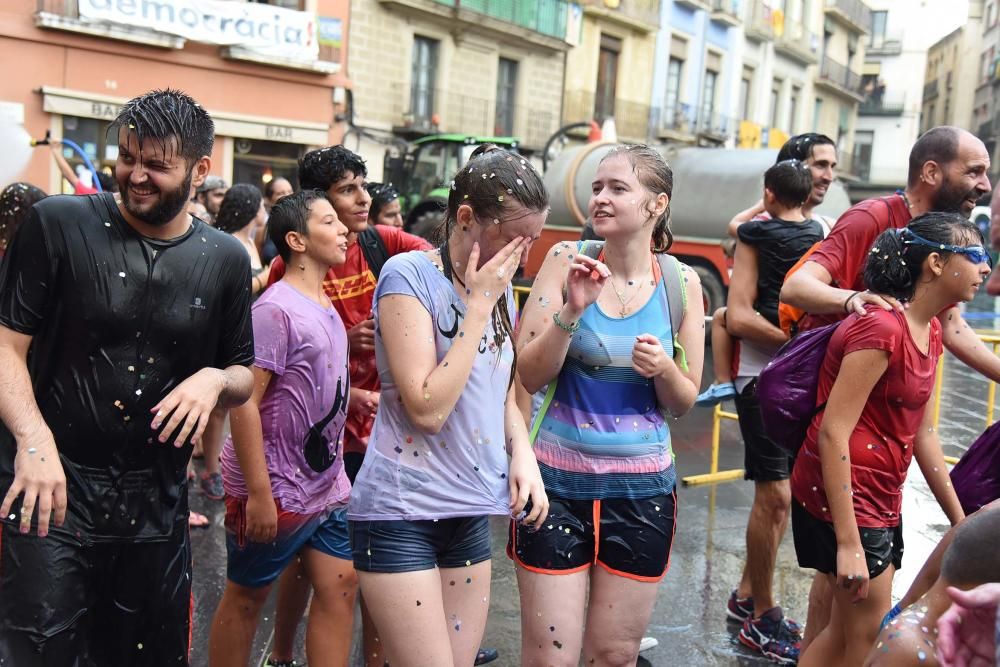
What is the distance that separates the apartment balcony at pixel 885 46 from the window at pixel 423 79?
131 ft

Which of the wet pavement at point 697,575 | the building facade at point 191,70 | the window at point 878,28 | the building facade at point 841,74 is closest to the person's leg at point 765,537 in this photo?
the wet pavement at point 697,575

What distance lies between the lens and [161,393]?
7.83ft

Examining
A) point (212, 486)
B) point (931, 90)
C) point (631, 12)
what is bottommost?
point (212, 486)

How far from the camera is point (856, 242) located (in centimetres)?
354

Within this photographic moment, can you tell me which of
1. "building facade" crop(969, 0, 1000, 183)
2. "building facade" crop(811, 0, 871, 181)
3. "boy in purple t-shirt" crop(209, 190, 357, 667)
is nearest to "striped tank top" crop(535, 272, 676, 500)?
"boy in purple t-shirt" crop(209, 190, 357, 667)

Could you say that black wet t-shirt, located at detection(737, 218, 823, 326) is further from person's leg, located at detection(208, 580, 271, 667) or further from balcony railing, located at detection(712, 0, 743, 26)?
balcony railing, located at detection(712, 0, 743, 26)

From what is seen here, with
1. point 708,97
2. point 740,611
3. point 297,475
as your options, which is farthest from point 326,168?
point 708,97

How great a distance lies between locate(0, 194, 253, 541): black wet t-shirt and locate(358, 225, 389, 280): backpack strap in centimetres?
132

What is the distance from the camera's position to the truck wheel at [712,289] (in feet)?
41.5

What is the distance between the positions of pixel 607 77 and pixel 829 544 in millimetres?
28532

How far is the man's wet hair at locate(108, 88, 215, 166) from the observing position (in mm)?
2289

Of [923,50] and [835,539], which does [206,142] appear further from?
[923,50]

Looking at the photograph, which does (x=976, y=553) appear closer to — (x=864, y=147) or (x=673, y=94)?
(x=673, y=94)

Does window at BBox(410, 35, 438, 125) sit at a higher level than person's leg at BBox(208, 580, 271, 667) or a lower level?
higher
